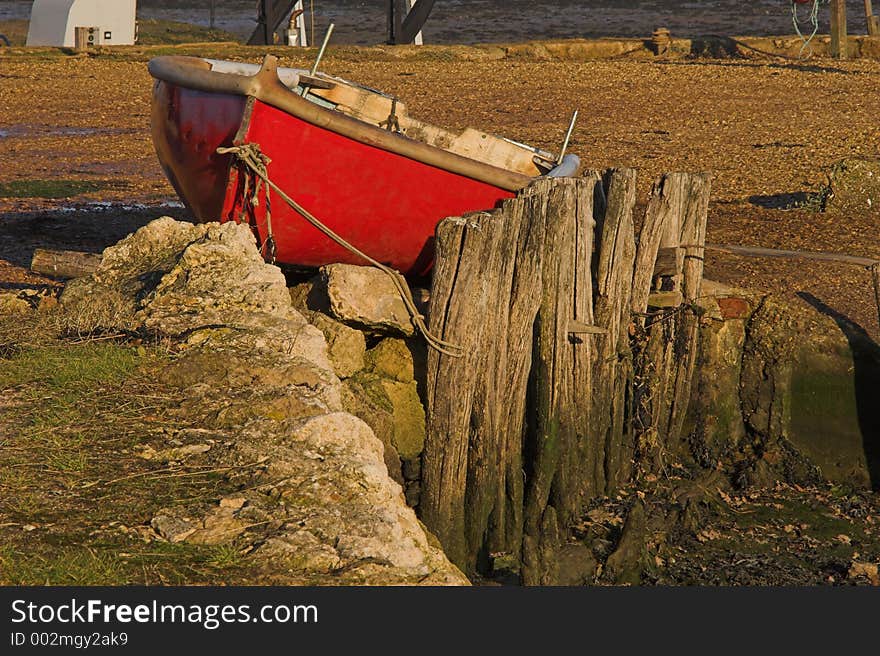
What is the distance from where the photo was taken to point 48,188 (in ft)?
45.0

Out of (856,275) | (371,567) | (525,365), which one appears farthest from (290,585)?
(856,275)

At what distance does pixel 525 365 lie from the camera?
7691 mm

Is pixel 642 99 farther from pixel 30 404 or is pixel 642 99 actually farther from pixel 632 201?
pixel 30 404

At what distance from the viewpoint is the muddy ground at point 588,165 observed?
5.60 m

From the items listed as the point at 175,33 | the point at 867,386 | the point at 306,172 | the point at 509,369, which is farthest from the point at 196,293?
the point at 175,33

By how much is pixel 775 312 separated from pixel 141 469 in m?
5.05

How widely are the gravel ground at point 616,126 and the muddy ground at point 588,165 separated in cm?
4

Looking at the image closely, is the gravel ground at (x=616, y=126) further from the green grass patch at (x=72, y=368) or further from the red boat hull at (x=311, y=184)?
the green grass patch at (x=72, y=368)

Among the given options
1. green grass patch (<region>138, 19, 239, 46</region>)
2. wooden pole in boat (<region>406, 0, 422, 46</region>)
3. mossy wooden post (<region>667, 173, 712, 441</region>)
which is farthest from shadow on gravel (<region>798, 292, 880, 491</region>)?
green grass patch (<region>138, 19, 239, 46</region>)

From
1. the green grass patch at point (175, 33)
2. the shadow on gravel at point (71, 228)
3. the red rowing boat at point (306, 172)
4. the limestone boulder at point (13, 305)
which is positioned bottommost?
the shadow on gravel at point (71, 228)

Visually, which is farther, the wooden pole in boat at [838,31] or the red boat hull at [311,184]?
the wooden pole in boat at [838,31]

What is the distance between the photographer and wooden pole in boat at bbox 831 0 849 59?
25359 millimetres

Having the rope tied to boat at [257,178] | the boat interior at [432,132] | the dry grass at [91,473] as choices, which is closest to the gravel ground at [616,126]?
the boat interior at [432,132]

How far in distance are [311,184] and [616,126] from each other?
10.1 metres
